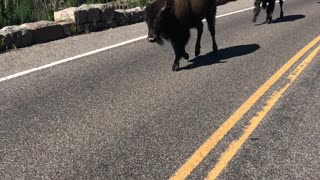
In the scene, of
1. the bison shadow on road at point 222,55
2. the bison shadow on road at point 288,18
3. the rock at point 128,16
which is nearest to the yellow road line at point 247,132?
the bison shadow on road at point 222,55

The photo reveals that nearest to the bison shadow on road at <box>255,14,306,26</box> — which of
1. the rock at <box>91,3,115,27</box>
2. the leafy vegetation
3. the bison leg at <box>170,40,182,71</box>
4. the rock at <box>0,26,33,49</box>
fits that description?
the rock at <box>91,3,115,27</box>

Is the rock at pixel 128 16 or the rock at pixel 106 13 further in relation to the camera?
the rock at pixel 128 16

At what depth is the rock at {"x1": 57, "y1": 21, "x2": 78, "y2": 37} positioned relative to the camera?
463 inches

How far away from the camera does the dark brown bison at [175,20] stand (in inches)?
320

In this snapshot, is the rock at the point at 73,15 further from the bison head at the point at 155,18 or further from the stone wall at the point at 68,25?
the bison head at the point at 155,18

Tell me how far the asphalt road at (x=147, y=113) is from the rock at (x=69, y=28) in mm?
926

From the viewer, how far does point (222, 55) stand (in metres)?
10.0

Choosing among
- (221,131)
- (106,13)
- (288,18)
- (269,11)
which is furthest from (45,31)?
(288,18)

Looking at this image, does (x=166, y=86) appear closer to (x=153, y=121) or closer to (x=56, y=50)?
(x=153, y=121)

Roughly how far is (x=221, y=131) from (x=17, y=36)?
6448 mm

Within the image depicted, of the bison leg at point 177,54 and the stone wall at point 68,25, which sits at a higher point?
the stone wall at point 68,25

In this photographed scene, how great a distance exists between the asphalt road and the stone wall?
415 millimetres

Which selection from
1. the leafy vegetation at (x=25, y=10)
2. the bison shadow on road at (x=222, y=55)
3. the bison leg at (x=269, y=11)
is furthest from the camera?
the bison leg at (x=269, y=11)

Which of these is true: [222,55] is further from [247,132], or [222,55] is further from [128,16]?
[128,16]
